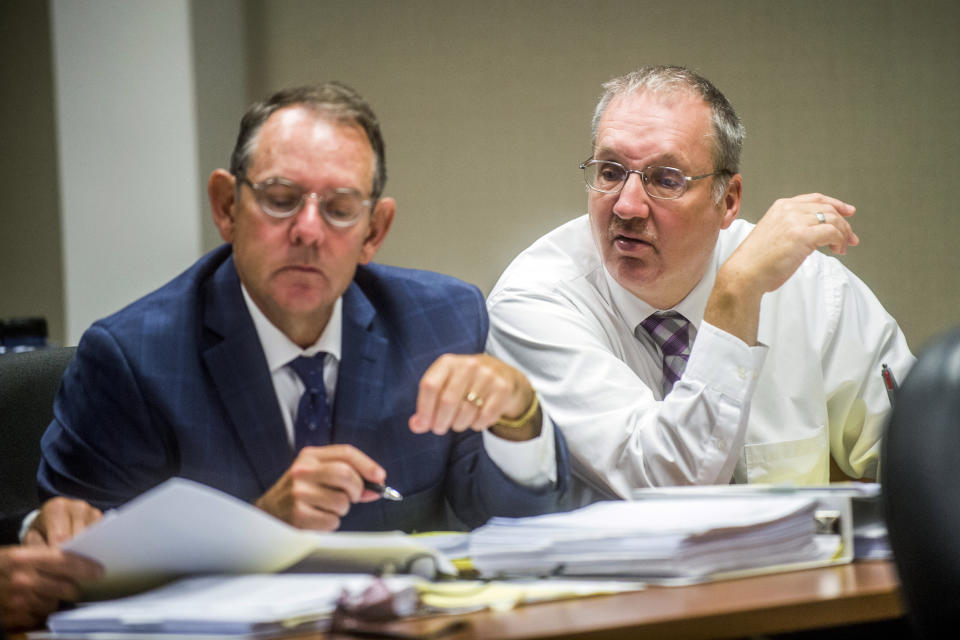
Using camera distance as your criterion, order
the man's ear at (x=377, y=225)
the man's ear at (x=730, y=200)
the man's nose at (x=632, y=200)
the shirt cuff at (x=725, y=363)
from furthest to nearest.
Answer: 1. the man's ear at (x=730, y=200)
2. the man's nose at (x=632, y=200)
3. the shirt cuff at (x=725, y=363)
4. the man's ear at (x=377, y=225)

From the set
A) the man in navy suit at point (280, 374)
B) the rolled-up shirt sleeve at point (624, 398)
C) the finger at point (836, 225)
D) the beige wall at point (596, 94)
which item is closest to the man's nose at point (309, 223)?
the man in navy suit at point (280, 374)

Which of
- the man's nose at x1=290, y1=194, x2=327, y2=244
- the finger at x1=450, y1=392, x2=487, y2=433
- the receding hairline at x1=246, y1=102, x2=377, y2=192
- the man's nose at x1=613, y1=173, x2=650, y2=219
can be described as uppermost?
the receding hairline at x1=246, y1=102, x2=377, y2=192

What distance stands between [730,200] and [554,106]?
179cm

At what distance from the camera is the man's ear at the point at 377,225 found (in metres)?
1.41

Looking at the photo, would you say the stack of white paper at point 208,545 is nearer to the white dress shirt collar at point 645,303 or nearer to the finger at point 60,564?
the finger at point 60,564

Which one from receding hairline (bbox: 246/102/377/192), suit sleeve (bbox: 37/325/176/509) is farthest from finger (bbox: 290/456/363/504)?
receding hairline (bbox: 246/102/377/192)

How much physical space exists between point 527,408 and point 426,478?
0.75 ft

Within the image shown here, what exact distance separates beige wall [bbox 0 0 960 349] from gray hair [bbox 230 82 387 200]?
2.11 meters

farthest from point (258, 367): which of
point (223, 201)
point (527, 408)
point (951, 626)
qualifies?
point (951, 626)

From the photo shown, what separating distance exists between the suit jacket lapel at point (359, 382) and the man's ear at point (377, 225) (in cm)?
9

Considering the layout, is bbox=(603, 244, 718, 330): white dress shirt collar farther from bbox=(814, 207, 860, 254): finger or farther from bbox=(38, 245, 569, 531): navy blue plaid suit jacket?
bbox=(38, 245, 569, 531): navy blue plaid suit jacket

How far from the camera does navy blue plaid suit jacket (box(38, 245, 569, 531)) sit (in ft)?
4.33

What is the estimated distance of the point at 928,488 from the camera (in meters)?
0.81

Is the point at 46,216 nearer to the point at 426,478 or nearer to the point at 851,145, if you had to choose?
the point at 426,478
